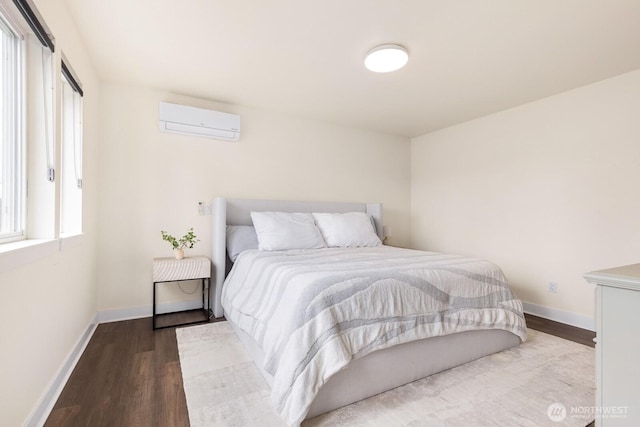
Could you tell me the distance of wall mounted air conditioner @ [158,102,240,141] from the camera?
2930mm

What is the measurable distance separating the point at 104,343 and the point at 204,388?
1.17 meters

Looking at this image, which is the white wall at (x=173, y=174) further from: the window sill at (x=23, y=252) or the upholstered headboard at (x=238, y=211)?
the window sill at (x=23, y=252)

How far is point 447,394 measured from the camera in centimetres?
166

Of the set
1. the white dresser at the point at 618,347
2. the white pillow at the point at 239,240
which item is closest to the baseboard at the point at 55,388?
the white pillow at the point at 239,240

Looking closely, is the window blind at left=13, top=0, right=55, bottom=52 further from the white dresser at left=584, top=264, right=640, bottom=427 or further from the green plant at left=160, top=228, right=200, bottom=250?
the white dresser at left=584, top=264, right=640, bottom=427

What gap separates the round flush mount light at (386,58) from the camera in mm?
2143

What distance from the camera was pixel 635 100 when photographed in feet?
8.12

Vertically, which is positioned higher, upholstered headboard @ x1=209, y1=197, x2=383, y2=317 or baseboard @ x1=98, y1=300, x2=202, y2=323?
upholstered headboard @ x1=209, y1=197, x2=383, y2=317

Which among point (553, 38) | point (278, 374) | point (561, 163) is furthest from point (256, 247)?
point (561, 163)

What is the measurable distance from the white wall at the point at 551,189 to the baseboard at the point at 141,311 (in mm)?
3352

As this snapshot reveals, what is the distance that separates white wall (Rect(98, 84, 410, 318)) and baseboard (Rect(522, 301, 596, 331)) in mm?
2509
